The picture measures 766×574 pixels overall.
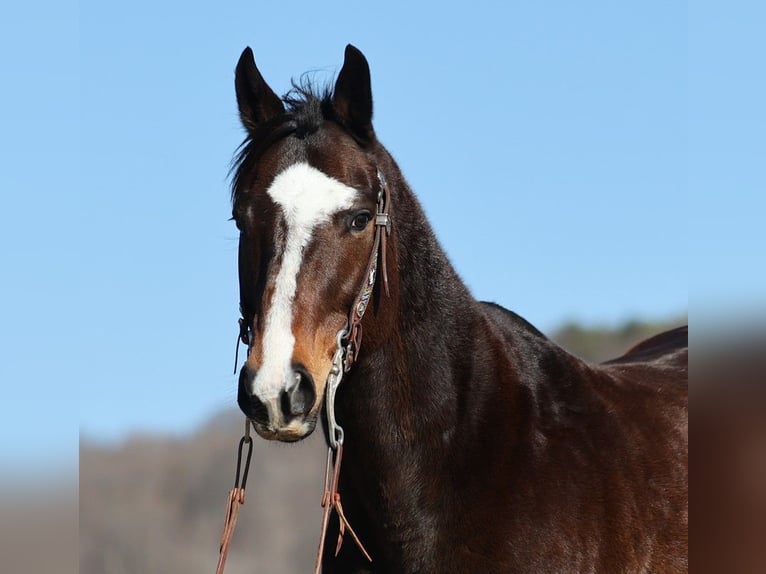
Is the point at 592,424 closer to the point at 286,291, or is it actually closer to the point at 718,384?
the point at 286,291

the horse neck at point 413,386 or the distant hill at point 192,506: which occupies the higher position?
the horse neck at point 413,386

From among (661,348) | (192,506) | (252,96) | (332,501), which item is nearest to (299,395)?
(332,501)

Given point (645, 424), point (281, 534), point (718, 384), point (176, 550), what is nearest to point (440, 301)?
point (645, 424)

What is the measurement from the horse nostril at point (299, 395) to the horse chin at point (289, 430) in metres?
0.04

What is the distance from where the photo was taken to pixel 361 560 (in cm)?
426

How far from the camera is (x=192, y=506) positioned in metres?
23.2

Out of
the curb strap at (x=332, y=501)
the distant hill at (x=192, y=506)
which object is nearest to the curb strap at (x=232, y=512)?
the curb strap at (x=332, y=501)

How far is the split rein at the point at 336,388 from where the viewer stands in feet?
13.1

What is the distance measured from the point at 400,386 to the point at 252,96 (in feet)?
4.78

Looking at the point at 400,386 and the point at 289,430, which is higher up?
the point at 400,386

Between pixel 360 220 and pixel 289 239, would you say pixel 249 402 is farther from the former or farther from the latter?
pixel 360 220

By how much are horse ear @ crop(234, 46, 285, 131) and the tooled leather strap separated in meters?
0.65

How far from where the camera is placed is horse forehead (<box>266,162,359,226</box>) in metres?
3.95

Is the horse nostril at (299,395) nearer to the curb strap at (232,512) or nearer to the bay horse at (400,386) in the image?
the bay horse at (400,386)
